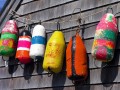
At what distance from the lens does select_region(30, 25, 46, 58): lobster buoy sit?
4867 mm

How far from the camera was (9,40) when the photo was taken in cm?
528

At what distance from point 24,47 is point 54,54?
700mm

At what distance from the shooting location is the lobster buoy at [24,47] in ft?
16.6

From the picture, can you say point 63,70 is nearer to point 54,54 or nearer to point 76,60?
point 54,54

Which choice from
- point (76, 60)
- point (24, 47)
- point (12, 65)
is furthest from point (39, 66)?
point (76, 60)

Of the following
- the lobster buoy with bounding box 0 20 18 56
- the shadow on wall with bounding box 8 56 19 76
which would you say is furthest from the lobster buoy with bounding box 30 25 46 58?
the shadow on wall with bounding box 8 56 19 76

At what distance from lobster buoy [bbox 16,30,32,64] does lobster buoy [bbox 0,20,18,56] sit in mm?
129

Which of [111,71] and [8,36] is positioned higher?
[8,36]

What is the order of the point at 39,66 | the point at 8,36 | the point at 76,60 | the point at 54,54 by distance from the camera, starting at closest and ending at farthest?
the point at 76,60 → the point at 54,54 → the point at 39,66 → the point at 8,36

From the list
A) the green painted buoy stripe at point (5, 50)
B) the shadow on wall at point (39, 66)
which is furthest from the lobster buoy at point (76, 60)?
the green painted buoy stripe at point (5, 50)

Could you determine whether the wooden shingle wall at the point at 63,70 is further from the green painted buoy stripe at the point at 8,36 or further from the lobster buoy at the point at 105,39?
the green painted buoy stripe at the point at 8,36

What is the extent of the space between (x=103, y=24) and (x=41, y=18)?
1.34 m

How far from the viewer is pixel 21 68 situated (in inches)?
209

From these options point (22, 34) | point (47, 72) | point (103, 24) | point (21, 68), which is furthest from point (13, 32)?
point (103, 24)
